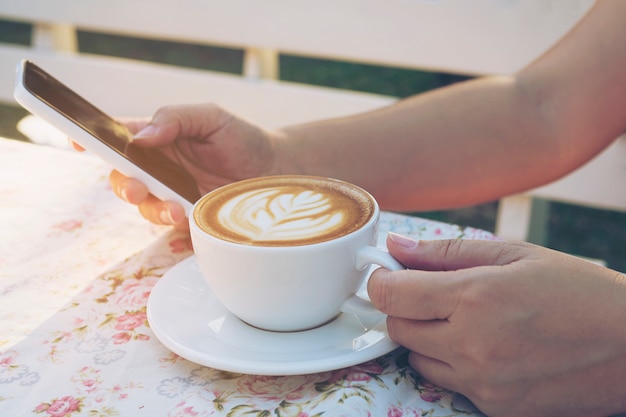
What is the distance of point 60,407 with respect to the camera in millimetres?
544

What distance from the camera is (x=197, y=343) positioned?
1.91ft

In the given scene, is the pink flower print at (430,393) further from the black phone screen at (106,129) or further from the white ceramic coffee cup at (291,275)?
A: the black phone screen at (106,129)

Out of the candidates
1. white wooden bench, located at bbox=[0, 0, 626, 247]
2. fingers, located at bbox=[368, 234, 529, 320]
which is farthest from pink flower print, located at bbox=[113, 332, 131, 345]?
Answer: white wooden bench, located at bbox=[0, 0, 626, 247]

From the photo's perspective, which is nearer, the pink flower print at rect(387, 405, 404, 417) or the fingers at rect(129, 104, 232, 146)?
the pink flower print at rect(387, 405, 404, 417)

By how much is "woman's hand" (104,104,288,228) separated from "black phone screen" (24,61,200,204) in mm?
28

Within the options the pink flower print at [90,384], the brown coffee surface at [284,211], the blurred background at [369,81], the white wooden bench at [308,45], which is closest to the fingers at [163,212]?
the brown coffee surface at [284,211]

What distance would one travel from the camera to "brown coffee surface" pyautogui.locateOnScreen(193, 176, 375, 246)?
0.59 metres

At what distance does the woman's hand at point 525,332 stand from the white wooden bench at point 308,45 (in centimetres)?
125

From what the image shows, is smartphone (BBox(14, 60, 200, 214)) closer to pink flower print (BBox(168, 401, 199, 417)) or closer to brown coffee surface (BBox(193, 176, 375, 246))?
brown coffee surface (BBox(193, 176, 375, 246))

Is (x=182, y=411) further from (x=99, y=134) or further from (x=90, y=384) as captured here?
(x=99, y=134)

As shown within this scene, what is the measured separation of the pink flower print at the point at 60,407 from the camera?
1.76 ft

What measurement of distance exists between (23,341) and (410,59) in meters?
1.37

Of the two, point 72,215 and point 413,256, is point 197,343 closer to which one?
point 413,256

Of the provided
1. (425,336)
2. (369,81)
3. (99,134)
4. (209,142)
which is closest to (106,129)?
(99,134)
